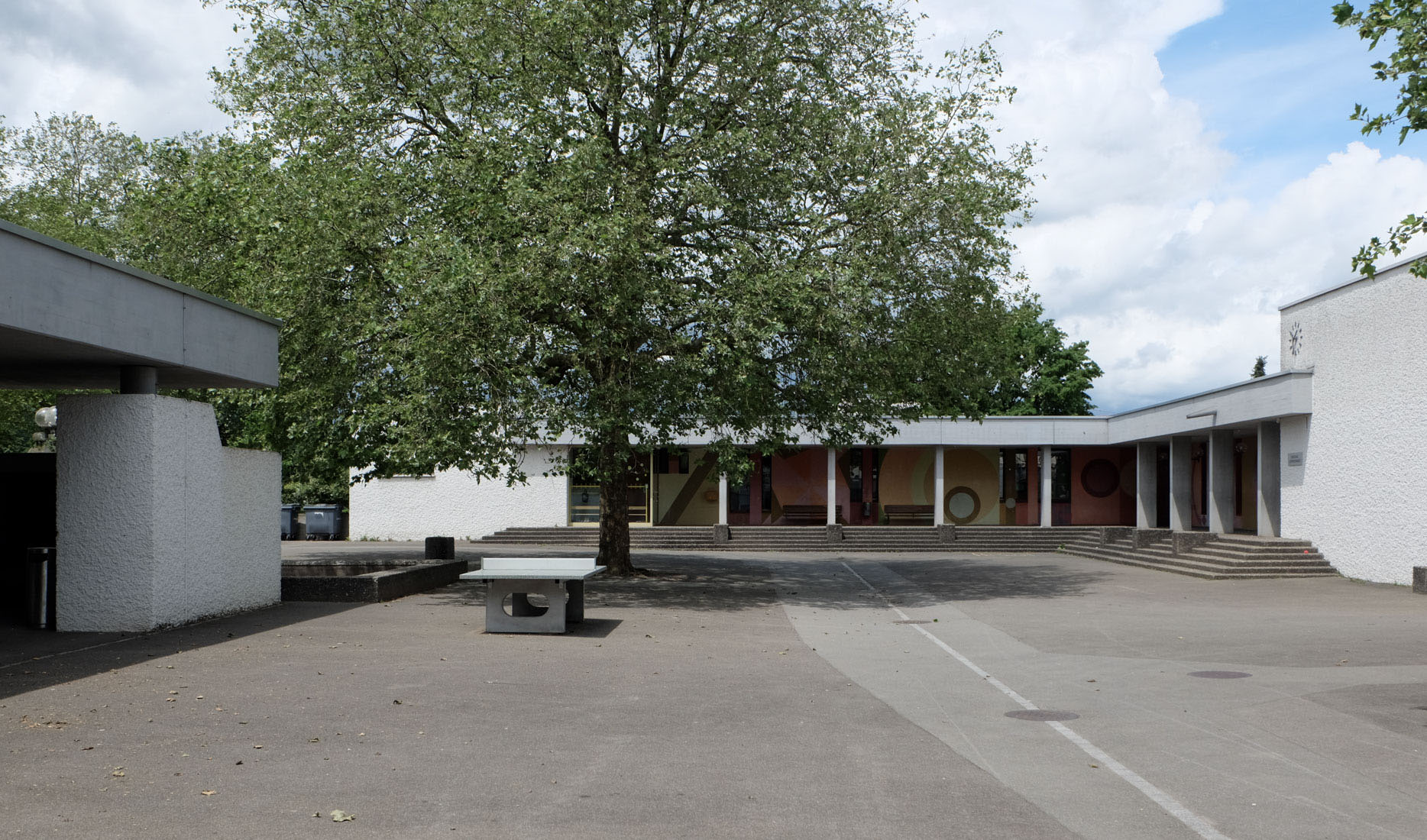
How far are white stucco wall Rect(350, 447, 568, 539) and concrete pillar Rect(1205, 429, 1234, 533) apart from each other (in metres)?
19.5

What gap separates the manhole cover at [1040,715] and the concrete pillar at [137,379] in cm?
991

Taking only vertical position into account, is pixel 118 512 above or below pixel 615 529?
above

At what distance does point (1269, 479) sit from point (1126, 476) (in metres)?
13.9

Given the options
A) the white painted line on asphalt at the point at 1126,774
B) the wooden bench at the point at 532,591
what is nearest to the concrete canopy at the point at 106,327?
the wooden bench at the point at 532,591

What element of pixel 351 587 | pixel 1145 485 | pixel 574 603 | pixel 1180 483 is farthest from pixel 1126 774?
pixel 1145 485

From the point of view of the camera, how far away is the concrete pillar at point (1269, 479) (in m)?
27.2

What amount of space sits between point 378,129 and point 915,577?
13733mm

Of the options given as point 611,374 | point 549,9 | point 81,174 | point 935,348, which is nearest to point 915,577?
point 935,348

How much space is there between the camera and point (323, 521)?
38594 mm

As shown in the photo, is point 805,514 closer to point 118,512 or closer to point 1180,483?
point 1180,483

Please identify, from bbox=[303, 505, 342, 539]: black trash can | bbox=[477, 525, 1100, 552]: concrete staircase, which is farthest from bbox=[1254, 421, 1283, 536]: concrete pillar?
bbox=[303, 505, 342, 539]: black trash can

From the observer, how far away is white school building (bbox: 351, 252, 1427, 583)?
73.4 feet

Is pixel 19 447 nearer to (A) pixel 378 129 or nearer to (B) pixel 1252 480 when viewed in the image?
(A) pixel 378 129

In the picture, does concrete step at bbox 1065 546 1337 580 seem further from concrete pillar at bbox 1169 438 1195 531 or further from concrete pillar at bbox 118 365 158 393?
concrete pillar at bbox 118 365 158 393
